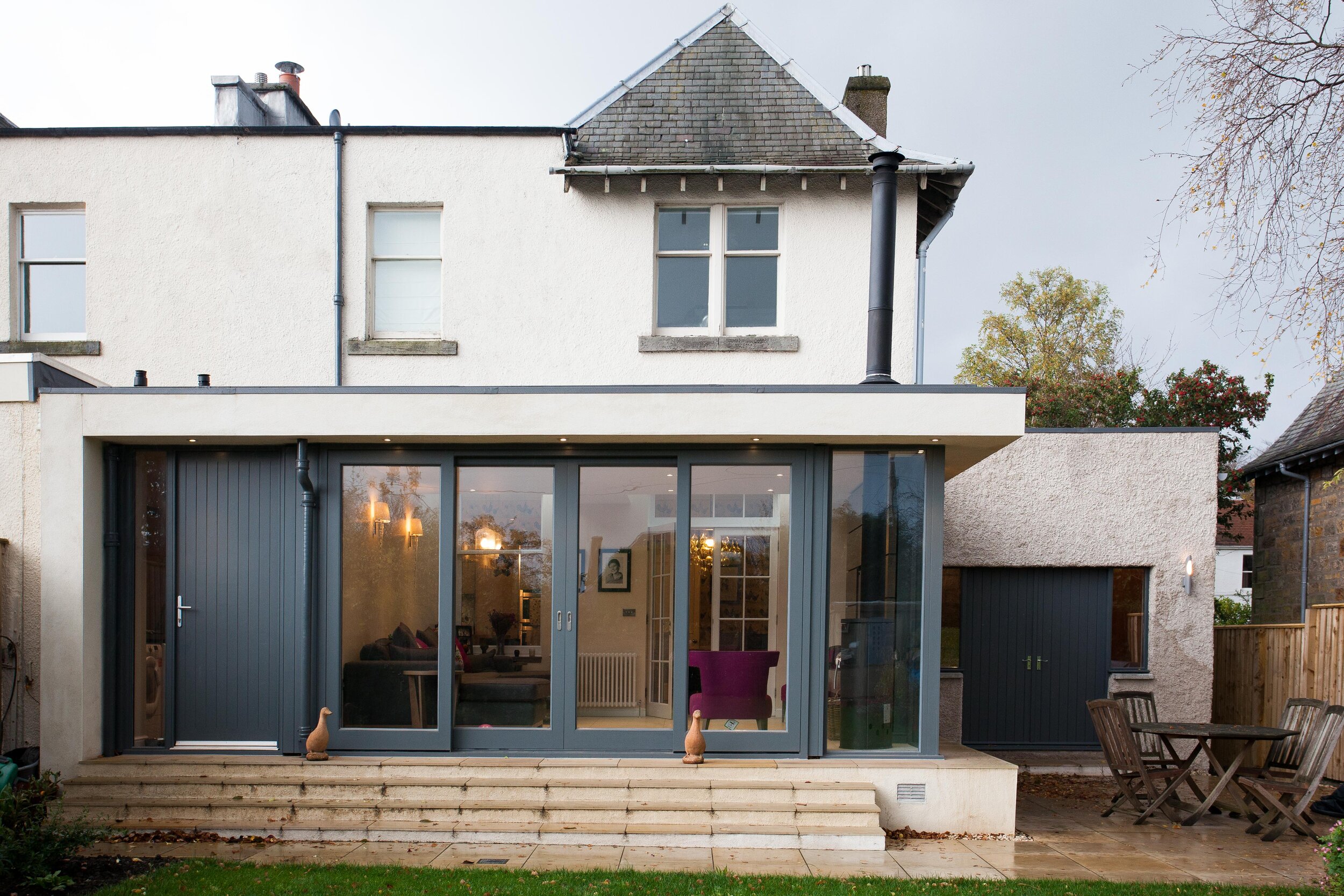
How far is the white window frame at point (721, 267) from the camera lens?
31.2 ft

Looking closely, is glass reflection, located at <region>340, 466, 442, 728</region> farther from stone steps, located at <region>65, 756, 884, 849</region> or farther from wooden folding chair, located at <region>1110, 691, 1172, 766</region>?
wooden folding chair, located at <region>1110, 691, 1172, 766</region>

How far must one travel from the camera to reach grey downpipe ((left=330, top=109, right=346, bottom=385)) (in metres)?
9.50

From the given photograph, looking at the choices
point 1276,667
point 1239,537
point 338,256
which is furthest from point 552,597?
point 1239,537

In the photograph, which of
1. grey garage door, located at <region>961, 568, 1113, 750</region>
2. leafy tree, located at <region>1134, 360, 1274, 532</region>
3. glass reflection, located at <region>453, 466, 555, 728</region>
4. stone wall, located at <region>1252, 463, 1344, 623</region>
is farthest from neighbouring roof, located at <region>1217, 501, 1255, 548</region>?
glass reflection, located at <region>453, 466, 555, 728</region>

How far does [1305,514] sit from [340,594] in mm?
14043

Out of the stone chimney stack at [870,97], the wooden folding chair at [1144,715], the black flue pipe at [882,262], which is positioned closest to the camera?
the black flue pipe at [882,262]

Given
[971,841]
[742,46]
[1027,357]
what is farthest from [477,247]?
[1027,357]

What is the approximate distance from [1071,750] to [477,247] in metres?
8.89

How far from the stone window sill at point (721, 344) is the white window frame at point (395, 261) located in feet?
7.43

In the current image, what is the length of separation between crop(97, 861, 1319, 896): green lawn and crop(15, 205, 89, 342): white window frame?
654cm

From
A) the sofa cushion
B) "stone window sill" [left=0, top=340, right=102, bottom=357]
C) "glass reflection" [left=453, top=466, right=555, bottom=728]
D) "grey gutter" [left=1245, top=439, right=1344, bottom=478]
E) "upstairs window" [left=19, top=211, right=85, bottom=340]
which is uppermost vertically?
"upstairs window" [left=19, top=211, right=85, bottom=340]

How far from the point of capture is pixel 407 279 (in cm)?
973

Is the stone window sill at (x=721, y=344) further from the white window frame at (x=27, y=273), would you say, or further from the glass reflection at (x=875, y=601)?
the white window frame at (x=27, y=273)

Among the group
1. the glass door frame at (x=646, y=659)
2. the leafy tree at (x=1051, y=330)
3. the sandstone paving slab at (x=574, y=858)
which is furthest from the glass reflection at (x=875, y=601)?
the leafy tree at (x=1051, y=330)
